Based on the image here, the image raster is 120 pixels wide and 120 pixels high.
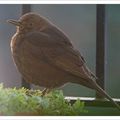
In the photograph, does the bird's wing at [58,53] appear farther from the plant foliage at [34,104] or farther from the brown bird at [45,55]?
the plant foliage at [34,104]

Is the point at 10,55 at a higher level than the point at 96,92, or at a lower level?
higher

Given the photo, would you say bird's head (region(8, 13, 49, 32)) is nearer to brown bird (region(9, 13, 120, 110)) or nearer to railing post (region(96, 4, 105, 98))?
brown bird (region(9, 13, 120, 110))

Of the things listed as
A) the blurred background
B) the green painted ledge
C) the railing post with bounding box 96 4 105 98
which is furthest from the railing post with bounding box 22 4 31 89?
the railing post with bounding box 96 4 105 98

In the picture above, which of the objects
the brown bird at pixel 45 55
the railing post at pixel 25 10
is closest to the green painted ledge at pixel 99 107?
the brown bird at pixel 45 55
